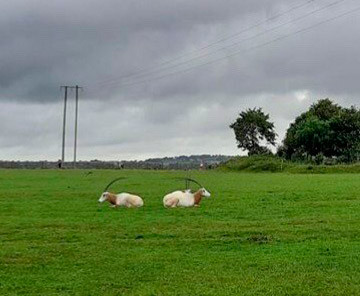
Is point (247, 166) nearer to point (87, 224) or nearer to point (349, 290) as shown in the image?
point (87, 224)

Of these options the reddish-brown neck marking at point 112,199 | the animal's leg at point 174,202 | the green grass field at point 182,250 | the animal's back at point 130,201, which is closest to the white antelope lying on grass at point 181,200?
the animal's leg at point 174,202

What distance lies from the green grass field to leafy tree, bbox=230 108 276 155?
92.6 m

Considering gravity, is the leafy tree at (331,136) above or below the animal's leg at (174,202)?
above

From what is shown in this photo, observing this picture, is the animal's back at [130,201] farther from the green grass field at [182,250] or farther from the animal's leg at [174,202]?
the animal's leg at [174,202]

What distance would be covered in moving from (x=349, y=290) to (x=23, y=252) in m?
7.92

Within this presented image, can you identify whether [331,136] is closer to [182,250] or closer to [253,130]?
[253,130]

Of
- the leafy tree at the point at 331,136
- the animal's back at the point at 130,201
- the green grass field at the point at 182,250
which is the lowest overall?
the green grass field at the point at 182,250

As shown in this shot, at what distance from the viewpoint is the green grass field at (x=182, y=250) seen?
1223 centimetres

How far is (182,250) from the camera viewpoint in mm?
16094

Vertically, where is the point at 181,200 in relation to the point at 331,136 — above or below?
below

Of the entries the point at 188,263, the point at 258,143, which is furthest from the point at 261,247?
the point at 258,143

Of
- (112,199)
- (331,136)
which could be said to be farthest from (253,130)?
(112,199)

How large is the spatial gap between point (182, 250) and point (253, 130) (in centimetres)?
10587

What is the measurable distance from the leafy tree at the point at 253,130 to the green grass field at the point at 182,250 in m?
92.6
